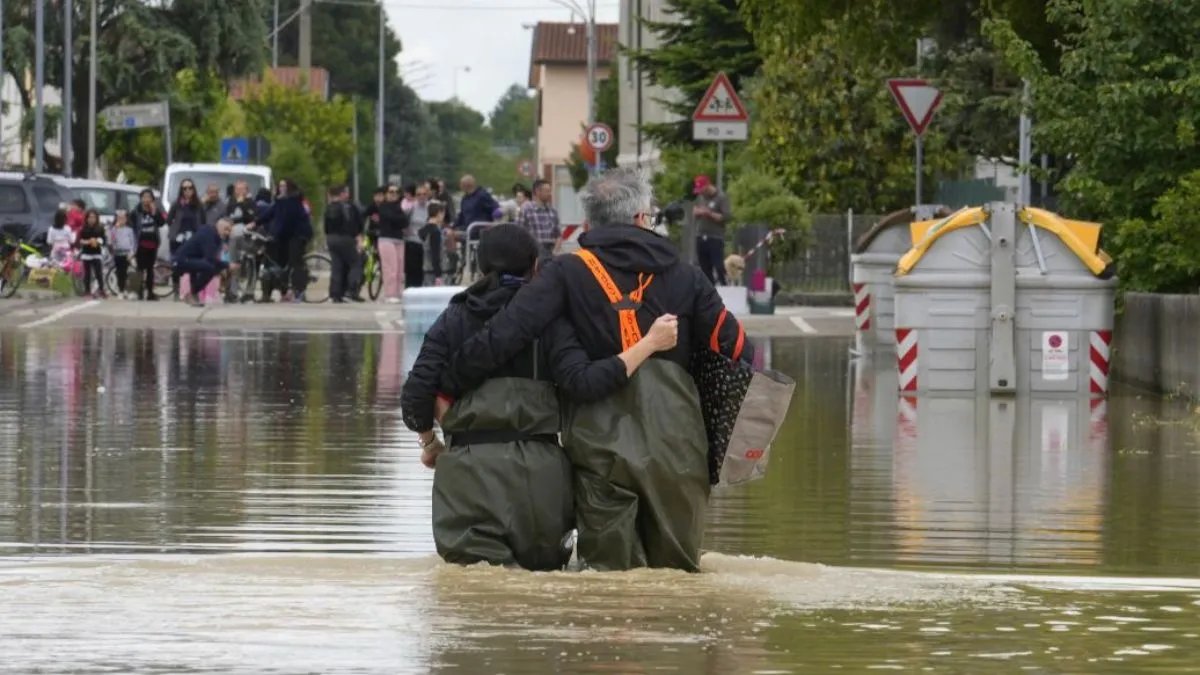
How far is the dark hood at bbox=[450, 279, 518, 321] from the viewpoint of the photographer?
985cm

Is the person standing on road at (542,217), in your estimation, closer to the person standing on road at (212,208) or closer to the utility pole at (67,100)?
the person standing on road at (212,208)

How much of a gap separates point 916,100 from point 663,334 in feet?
68.8

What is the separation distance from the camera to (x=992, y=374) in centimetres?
2078

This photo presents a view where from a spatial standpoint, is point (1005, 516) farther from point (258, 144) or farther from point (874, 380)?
point (258, 144)

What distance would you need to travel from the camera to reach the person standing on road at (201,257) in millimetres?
35438

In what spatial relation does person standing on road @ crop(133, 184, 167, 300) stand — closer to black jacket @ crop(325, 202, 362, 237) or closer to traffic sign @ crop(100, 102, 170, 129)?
black jacket @ crop(325, 202, 362, 237)

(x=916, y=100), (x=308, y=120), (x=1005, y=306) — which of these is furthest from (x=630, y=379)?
(x=308, y=120)

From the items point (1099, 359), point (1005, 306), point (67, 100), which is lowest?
point (1099, 359)

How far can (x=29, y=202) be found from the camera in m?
44.2

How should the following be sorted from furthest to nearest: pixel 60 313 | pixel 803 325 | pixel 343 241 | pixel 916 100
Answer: pixel 343 241
pixel 60 313
pixel 803 325
pixel 916 100

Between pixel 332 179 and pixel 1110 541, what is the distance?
285 ft

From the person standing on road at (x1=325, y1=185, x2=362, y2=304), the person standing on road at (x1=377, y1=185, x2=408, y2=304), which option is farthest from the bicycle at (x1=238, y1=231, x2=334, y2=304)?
the person standing on road at (x1=377, y1=185, x2=408, y2=304)

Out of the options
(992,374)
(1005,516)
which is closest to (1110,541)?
(1005,516)

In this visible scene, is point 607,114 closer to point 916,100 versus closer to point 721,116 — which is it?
point 721,116
